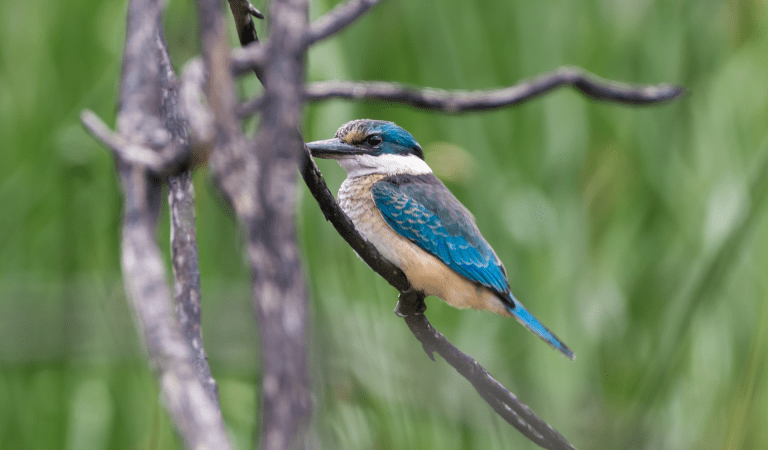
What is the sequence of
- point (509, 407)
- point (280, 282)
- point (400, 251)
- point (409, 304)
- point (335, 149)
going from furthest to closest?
point (400, 251)
point (335, 149)
point (409, 304)
point (509, 407)
point (280, 282)

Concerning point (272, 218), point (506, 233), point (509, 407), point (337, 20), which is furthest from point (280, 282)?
point (506, 233)

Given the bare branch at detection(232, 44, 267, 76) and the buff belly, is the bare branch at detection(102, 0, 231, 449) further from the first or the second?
the buff belly

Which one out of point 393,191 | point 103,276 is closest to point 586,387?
point 393,191

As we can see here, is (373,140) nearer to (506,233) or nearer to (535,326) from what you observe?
(535,326)

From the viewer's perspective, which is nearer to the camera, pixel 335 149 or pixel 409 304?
pixel 409 304

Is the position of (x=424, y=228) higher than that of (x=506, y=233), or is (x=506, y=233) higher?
(x=424, y=228)

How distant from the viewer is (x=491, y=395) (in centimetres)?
43

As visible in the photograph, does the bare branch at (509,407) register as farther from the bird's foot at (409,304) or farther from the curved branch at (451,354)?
the bird's foot at (409,304)

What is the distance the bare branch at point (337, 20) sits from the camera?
0.87 feet

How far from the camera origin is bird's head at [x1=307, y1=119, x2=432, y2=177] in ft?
2.29

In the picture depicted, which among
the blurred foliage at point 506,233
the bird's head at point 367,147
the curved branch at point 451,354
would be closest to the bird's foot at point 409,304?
the curved branch at point 451,354

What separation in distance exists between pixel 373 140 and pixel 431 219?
182 mm

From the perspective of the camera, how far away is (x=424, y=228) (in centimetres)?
86

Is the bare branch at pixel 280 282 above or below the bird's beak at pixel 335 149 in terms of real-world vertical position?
above
